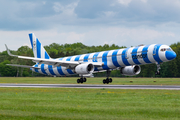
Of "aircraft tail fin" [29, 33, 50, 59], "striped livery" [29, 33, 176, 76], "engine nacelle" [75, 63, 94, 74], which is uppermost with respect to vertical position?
"aircraft tail fin" [29, 33, 50, 59]

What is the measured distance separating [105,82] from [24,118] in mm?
33685

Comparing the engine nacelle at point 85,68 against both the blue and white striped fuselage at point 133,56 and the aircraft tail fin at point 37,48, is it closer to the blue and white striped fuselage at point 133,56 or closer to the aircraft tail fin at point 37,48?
the blue and white striped fuselage at point 133,56

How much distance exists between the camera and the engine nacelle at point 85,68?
3966 centimetres

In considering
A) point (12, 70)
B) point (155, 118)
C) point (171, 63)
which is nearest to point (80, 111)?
point (155, 118)

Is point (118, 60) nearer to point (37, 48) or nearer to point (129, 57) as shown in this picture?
point (129, 57)

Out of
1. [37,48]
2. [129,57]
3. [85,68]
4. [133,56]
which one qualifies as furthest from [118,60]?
[37,48]

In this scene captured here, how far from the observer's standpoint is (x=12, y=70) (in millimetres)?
150500

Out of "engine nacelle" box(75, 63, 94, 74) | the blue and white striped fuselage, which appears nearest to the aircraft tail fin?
the blue and white striped fuselage

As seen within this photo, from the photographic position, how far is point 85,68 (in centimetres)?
3956

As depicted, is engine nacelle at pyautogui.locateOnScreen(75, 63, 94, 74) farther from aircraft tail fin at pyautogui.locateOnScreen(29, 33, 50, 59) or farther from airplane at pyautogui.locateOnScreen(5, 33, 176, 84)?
aircraft tail fin at pyautogui.locateOnScreen(29, 33, 50, 59)

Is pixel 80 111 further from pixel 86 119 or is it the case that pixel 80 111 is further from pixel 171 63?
pixel 171 63

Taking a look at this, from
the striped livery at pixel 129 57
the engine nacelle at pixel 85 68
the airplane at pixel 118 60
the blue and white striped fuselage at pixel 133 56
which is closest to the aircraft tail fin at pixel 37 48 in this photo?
the airplane at pixel 118 60

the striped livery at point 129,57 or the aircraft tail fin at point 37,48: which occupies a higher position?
the aircraft tail fin at point 37,48

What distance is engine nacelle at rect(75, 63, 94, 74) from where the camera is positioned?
130ft
